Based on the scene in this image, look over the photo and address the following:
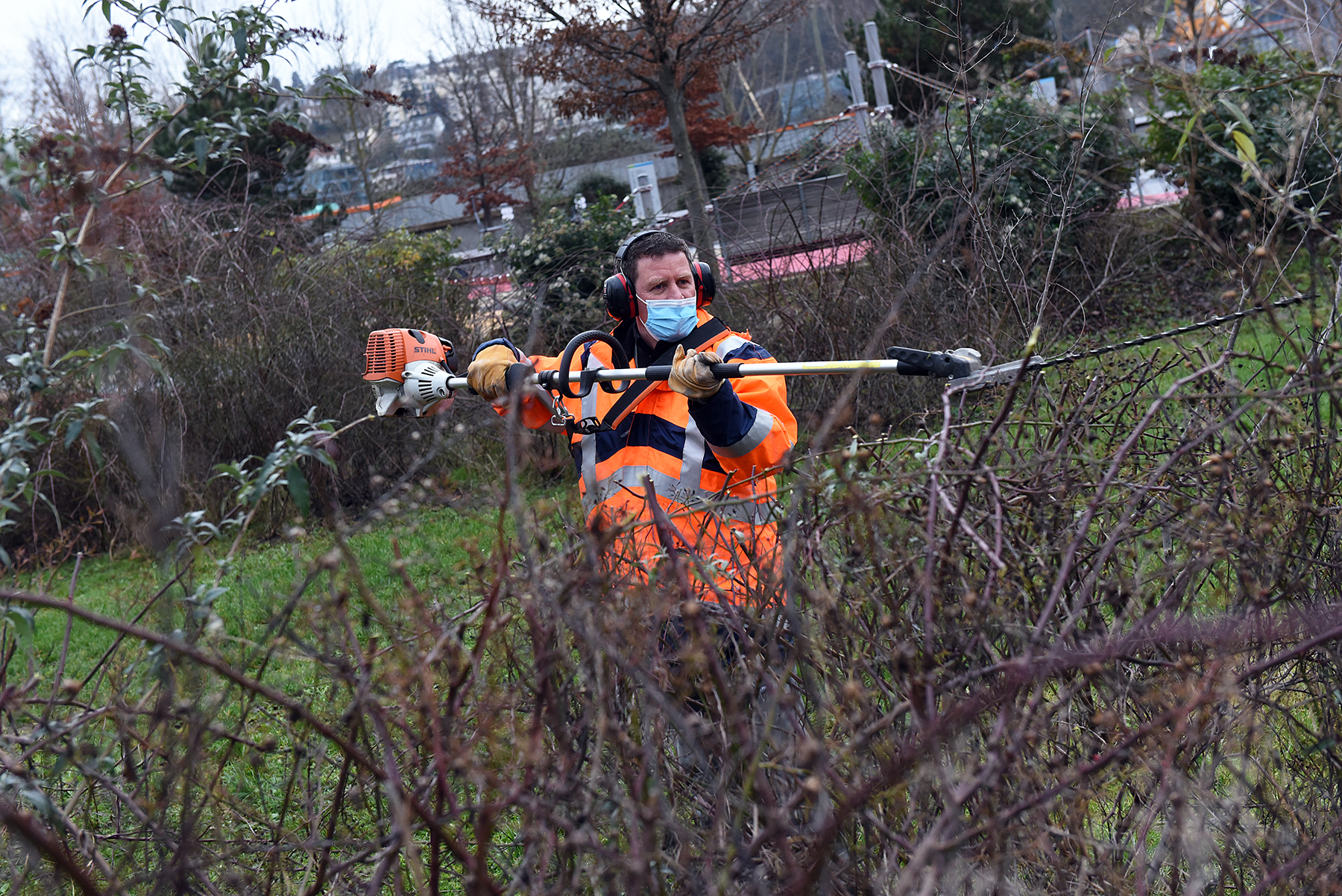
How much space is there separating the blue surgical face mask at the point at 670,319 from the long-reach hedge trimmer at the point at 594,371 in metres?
0.14

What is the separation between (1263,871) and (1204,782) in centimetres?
42

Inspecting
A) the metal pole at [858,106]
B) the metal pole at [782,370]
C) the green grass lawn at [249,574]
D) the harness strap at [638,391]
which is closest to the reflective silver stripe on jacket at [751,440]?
the metal pole at [782,370]

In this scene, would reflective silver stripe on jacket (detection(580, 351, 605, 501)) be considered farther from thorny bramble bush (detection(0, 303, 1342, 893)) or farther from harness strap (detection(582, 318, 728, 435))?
thorny bramble bush (detection(0, 303, 1342, 893))

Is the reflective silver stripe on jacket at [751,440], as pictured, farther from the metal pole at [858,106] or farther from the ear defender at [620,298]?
the metal pole at [858,106]

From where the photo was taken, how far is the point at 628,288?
11.9 feet

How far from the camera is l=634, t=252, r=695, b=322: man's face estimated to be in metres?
3.53

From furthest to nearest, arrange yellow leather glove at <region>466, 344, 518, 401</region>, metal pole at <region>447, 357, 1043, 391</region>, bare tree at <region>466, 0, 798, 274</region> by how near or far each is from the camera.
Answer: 1. bare tree at <region>466, 0, 798, 274</region>
2. yellow leather glove at <region>466, 344, 518, 401</region>
3. metal pole at <region>447, 357, 1043, 391</region>

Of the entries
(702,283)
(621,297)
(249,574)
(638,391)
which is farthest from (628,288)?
(249,574)

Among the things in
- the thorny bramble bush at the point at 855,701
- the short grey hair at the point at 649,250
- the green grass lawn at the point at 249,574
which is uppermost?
the short grey hair at the point at 649,250

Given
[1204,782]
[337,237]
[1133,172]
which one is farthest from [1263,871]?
[1133,172]

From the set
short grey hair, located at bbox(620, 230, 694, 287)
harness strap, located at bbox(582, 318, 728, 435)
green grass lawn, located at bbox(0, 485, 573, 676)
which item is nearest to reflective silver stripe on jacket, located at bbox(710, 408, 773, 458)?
harness strap, located at bbox(582, 318, 728, 435)

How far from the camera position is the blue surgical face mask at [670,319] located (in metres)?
3.51

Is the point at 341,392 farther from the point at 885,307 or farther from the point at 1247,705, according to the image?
the point at 1247,705

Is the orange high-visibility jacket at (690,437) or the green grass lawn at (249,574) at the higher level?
the orange high-visibility jacket at (690,437)
